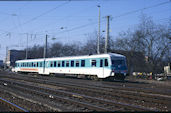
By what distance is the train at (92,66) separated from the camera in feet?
67.1

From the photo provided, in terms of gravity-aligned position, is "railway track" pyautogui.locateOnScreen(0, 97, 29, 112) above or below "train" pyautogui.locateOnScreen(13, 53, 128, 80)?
below

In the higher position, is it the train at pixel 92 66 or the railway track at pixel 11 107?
the train at pixel 92 66

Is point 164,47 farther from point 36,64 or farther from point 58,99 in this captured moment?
point 58,99

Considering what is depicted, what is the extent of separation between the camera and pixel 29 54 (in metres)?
79.8

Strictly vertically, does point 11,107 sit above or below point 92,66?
below

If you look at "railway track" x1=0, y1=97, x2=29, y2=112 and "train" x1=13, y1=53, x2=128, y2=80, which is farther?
"train" x1=13, y1=53, x2=128, y2=80

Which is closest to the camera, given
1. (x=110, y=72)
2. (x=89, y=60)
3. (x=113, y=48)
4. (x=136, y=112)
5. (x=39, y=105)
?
(x=136, y=112)

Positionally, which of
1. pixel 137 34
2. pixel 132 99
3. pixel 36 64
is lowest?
pixel 132 99

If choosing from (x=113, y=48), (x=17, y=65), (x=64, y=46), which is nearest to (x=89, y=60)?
(x=113, y=48)

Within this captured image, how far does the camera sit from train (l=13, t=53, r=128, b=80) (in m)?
20.4

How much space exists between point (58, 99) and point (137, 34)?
27682mm

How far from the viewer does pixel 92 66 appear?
72.0 ft

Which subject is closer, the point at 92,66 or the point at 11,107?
the point at 11,107

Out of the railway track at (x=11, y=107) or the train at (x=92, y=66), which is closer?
the railway track at (x=11, y=107)
